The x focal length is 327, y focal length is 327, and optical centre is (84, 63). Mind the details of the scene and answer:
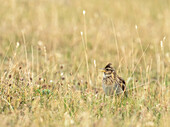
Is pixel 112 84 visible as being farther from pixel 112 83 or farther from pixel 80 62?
pixel 80 62

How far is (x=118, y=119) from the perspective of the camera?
443cm

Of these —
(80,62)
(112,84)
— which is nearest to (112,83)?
(112,84)

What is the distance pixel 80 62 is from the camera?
848 cm

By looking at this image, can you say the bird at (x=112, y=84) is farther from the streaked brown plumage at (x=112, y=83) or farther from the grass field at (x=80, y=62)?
the grass field at (x=80, y=62)

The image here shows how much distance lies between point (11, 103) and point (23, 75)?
3.26 ft

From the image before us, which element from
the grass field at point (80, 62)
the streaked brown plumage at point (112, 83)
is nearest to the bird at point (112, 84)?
the streaked brown plumage at point (112, 83)

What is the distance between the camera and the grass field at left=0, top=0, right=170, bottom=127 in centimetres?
458

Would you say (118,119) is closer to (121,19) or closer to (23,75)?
(23,75)

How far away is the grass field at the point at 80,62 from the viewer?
15.0 ft

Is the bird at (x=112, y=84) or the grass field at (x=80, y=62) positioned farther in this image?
the bird at (x=112, y=84)

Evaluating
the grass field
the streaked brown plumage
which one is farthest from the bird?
the grass field

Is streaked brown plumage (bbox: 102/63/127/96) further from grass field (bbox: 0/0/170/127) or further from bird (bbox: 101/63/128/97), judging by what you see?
grass field (bbox: 0/0/170/127)

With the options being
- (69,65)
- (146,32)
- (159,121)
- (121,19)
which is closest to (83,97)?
(159,121)

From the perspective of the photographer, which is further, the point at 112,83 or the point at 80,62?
the point at 80,62
